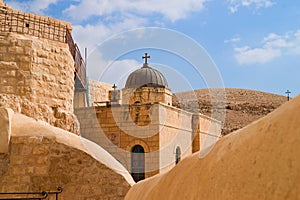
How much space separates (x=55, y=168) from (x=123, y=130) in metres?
11.8

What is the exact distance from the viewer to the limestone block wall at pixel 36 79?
866 cm

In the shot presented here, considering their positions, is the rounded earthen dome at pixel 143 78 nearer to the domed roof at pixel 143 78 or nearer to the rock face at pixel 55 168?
the domed roof at pixel 143 78

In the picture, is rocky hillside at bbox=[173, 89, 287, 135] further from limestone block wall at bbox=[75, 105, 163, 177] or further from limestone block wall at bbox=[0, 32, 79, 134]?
limestone block wall at bbox=[0, 32, 79, 134]

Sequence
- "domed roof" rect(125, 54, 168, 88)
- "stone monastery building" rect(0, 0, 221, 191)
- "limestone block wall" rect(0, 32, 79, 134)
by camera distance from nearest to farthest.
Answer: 1. "limestone block wall" rect(0, 32, 79, 134)
2. "stone monastery building" rect(0, 0, 221, 191)
3. "domed roof" rect(125, 54, 168, 88)

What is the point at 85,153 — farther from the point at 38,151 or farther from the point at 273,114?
the point at 273,114

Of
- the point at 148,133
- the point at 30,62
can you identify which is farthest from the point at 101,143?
the point at 30,62

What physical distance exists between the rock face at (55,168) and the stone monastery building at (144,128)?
31.8 ft

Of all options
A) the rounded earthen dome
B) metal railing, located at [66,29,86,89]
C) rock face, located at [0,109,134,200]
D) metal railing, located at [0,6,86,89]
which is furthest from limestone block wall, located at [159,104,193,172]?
rock face, located at [0,109,134,200]

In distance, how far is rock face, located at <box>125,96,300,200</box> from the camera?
1.35m

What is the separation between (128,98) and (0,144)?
549 inches

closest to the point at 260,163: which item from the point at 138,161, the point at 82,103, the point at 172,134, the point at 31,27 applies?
the point at 31,27

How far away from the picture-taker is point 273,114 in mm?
1691

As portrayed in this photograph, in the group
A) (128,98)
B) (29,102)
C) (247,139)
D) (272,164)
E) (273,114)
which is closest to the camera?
(272,164)

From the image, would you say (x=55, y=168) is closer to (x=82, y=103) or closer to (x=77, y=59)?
(x=77, y=59)
